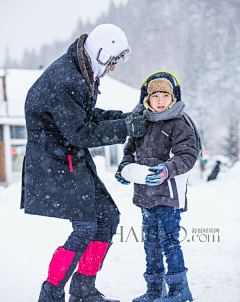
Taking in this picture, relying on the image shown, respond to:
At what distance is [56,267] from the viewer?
6.62 feet

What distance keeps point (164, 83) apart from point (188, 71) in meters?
33.0

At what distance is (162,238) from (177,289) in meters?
0.37

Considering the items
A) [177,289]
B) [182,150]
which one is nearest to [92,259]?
[177,289]

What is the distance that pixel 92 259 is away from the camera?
2.31 m

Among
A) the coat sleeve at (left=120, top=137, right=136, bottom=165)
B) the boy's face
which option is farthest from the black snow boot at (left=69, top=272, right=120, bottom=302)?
the boy's face

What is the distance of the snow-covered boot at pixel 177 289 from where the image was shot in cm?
Result: 216

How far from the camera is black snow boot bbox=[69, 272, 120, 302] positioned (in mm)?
2244

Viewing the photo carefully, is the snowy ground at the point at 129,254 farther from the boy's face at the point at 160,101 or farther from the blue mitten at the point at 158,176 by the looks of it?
the boy's face at the point at 160,101

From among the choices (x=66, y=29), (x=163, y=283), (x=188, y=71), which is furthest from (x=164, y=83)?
(x=66, y=29)

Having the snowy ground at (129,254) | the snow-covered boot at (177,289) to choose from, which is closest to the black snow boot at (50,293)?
the snowy ground at (129,254)

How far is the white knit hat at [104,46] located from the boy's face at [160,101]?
1.57ft

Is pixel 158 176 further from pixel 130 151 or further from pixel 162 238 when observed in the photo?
pixel 130 151

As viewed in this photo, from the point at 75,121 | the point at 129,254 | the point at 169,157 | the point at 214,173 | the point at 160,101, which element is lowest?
the point at 214,173

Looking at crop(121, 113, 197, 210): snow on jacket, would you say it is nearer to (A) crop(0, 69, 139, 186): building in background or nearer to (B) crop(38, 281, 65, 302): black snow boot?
(B) crop(38, 281, 65, 302): black snow boot
